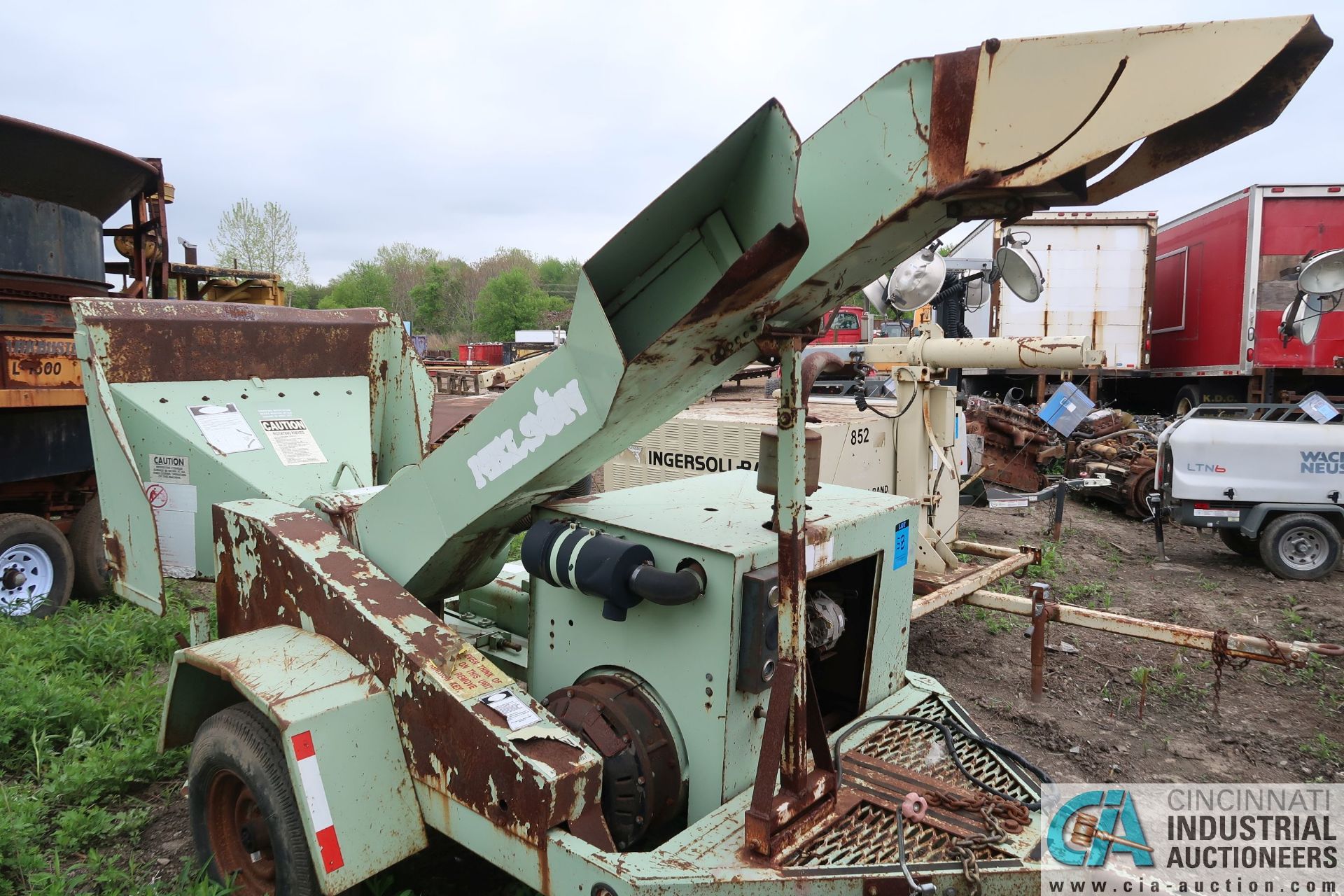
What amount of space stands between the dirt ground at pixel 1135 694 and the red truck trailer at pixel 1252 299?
17.7 ft

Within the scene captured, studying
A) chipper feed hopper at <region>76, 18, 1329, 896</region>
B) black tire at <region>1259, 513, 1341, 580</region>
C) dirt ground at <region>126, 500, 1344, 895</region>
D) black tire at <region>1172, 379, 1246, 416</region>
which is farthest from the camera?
black tire at <region>1172, 379, 1246, 416</region>

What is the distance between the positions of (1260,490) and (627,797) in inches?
273

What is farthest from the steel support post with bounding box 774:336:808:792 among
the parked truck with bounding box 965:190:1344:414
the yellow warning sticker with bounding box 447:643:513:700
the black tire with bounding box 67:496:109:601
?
the parked truck with bounding box 965:190:1344:414

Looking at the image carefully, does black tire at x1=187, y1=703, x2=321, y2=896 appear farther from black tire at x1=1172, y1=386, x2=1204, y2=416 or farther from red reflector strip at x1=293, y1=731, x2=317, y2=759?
black tire at x1=1172, y1=386, x2=1204, y2=416

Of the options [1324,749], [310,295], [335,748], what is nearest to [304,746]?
[335,748]

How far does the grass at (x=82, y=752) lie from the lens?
9.22 feet

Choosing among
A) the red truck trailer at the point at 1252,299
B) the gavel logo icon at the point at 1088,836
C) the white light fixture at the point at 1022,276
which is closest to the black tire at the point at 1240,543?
the white light fixture at the point at 1022,276

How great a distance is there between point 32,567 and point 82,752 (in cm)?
214

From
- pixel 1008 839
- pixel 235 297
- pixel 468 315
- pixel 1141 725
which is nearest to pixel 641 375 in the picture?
pixel 1008 839

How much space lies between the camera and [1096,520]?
30.6 feet

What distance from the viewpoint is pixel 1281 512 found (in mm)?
7070

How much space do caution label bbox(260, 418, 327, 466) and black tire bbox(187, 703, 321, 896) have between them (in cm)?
114

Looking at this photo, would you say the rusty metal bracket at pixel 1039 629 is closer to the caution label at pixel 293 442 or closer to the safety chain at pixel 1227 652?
the safety chain at pixel 1227 652

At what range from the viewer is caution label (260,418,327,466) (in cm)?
340
